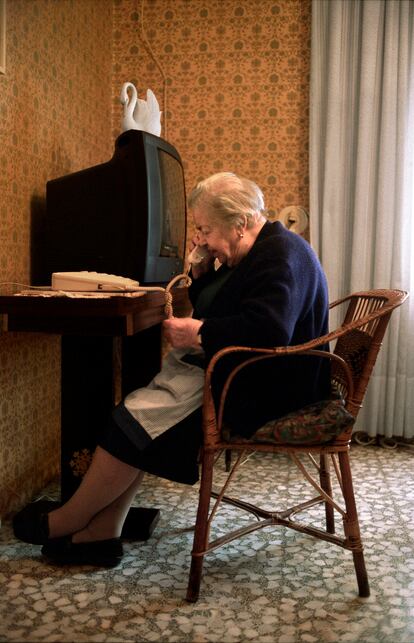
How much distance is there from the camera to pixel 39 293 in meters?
2.02

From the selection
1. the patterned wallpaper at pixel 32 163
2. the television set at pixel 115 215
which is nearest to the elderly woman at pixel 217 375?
the television set at pixel 115 215

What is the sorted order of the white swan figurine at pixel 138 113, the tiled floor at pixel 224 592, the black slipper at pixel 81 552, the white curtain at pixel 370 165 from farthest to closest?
the white curtain at pixel 370 165 → the white swan figurine at pixel 138 113 → the black slipper at pixel 81 552 → the tiled floor at pixel 224 592

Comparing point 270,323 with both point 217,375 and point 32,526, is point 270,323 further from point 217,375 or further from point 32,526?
point 32,526

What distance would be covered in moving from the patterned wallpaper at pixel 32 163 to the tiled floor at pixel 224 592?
38 cm

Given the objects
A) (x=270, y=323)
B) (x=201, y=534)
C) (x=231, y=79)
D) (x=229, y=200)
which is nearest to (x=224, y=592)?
(x=201, y=534)

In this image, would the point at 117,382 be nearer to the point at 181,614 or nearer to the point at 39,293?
the point at 39,293

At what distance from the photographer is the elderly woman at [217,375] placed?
1.87m

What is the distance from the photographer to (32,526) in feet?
7.15

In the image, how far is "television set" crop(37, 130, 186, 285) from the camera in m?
2.38

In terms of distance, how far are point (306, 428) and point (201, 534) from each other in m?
0.42

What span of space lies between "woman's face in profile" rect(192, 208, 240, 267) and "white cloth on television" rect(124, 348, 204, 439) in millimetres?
364

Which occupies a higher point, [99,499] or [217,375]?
[217,375]

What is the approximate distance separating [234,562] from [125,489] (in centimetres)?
44

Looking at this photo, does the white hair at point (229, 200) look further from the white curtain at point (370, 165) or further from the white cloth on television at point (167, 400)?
the white curtain at point (370, 165)
